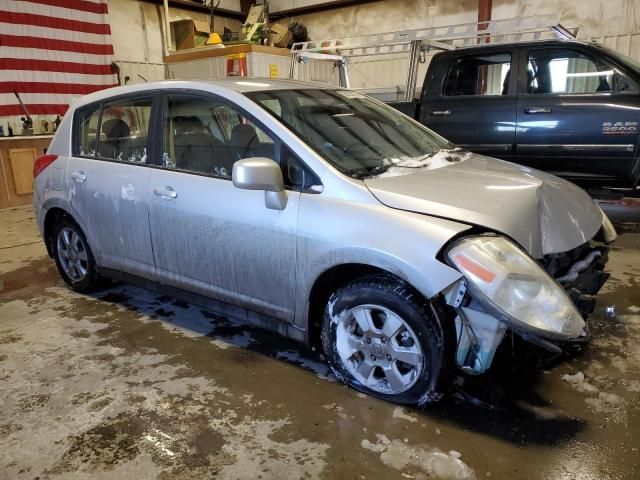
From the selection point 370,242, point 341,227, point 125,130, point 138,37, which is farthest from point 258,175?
point 138,37

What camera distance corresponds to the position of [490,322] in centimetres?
198

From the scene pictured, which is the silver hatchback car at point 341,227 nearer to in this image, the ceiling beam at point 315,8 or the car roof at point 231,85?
the car roof at point 231,85

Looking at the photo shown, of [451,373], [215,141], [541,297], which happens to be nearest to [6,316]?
[215,141]

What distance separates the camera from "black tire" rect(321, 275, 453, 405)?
2068mm

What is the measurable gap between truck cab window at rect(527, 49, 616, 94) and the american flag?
6.82 m

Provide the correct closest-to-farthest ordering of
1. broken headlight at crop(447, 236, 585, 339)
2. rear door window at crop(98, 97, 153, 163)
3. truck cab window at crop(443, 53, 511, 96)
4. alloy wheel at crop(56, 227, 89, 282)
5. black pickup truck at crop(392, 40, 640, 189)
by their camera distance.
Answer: broken headlight at crop(447, 236, 585, 339) < rear door window at crop(98, 97, 153, 163) < alloy wheel at crop(56, 227, 89, 282) < black pickup truck at crop(392, 40, 640, 189) < truck cab window at crop(443, 53, 511, 96)

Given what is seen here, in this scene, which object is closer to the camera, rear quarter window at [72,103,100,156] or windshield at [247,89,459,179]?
windshield at [247,89,459,179]

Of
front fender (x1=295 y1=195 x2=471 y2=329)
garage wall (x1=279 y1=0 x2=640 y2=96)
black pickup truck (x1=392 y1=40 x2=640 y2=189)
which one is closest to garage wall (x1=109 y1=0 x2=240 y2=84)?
garage wall (x1=279 y1=0 x2=640 y2=96)

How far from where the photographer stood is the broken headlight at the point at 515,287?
6.16ft

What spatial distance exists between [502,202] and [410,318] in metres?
0.63

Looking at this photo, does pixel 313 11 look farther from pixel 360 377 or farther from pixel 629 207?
pixel 360 377

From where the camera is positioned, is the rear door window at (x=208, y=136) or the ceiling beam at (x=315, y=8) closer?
the rear door window at (x=208, y=136)

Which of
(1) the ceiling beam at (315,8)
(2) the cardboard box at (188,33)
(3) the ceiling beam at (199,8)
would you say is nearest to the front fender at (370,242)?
(2) the cardboard box at (188,33)

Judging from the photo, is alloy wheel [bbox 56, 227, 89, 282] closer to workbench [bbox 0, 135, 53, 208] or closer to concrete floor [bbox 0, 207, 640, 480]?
concrete floor [bbox 0, 207, 640, 480]
